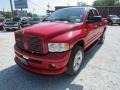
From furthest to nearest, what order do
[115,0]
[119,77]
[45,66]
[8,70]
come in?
1. [115,0]
2. [8,70]
3. [119,77]
4. [45,66]

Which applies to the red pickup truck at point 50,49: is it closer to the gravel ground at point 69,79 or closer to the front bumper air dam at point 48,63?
the front bumper air dam at point 48,63

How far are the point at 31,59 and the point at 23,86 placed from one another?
0.69 m

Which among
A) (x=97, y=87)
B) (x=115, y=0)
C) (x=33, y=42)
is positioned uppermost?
(x=115, y=0)

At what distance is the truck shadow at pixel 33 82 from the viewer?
3967mm

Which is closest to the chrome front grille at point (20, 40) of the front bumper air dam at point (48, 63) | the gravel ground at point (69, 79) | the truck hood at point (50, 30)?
the truck hood at point (50, 30)

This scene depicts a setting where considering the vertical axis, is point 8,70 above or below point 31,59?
below

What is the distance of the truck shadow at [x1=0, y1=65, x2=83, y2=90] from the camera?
397cm

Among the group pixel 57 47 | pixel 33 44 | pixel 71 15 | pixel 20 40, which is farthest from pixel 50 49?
pixel 71 15

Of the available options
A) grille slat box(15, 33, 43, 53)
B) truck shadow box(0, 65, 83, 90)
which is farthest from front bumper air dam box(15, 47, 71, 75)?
truck shadow box(0, 65, 83, 90)

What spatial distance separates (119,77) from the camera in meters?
4.46

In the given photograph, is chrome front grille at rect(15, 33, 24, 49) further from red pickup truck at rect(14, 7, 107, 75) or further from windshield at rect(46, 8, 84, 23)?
windshield at rect(46, 8, 84, 23)

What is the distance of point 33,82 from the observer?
421 cm

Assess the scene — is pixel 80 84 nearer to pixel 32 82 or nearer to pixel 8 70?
pixel 32 82

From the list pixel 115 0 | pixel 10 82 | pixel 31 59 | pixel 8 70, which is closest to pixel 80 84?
pixel 31 59
